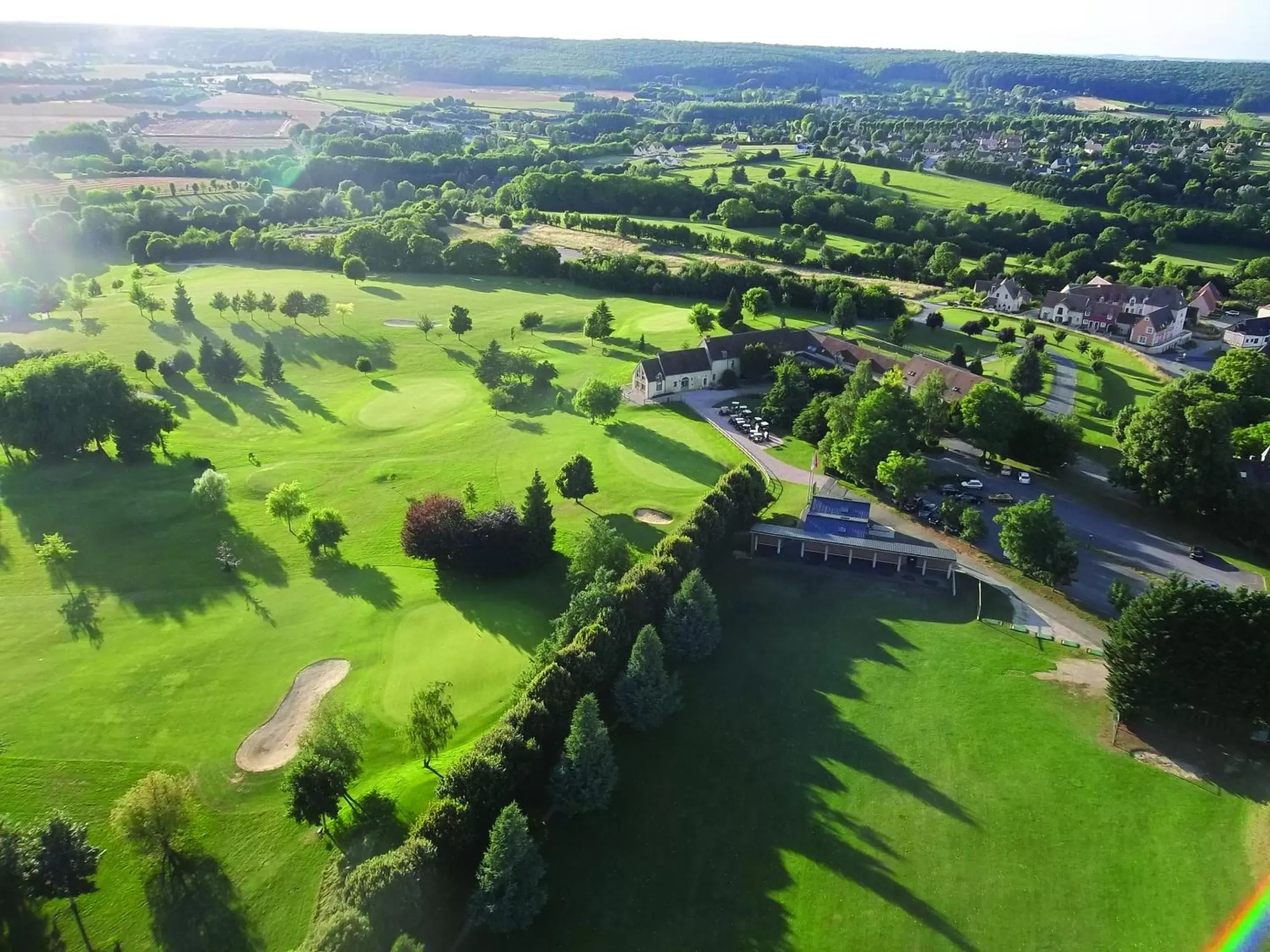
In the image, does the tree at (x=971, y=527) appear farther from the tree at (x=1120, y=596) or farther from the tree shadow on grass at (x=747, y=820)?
the tree shadow on grass at (x=747, y=820)

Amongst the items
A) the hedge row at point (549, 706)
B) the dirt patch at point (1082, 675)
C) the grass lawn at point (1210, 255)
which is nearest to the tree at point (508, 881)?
the hedge row at point (549, 706)

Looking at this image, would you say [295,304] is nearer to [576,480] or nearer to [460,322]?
[460,322]

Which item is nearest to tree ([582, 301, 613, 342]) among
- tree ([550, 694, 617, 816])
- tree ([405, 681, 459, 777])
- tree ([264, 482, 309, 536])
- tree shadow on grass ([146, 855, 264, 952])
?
tree ([264, 482, 309, 536])

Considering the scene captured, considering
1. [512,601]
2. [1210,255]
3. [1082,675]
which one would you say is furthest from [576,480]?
[1210,255]

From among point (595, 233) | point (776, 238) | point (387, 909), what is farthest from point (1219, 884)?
point (595, 233)

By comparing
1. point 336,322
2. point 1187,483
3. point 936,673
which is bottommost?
point 336,322

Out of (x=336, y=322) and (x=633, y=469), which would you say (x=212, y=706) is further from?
(x=336, y=322)

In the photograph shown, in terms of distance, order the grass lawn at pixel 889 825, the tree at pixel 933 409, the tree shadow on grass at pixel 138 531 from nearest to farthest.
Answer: the grass lawn at pixel 889 825 → the tree shadow on grass at pixel 138 531 → the tree at pixel 933 409
